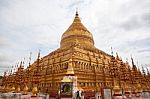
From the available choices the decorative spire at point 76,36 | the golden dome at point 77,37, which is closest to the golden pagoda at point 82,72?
the decorative spire at point 76,36

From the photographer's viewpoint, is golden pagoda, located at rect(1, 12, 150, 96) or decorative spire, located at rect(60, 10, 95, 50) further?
decorative spire, located at rect(60, 10, 95, 50)

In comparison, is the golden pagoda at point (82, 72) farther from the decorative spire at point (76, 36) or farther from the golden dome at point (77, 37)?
the golden dome at point (77, 37)

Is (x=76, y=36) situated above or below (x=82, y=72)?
above

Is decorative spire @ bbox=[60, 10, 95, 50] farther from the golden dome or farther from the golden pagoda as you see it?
the golden pagoda

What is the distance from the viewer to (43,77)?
29.5 m

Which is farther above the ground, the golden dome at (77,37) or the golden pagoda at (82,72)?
the golden dome at (77,37)

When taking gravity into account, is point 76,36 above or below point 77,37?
above

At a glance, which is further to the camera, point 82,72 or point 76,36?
point 76,36

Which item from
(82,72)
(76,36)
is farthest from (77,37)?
(82,72)

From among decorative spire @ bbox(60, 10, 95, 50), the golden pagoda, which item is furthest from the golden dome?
the golden pagoda

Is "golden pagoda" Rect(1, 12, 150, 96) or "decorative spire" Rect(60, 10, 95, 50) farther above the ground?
"decorative spire" Rect(60, 10, 95, 50)

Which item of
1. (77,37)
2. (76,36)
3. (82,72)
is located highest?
(76,36)

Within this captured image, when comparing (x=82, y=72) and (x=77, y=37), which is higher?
(x=77, y=37)

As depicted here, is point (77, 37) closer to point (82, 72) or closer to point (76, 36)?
point (76, 36)
